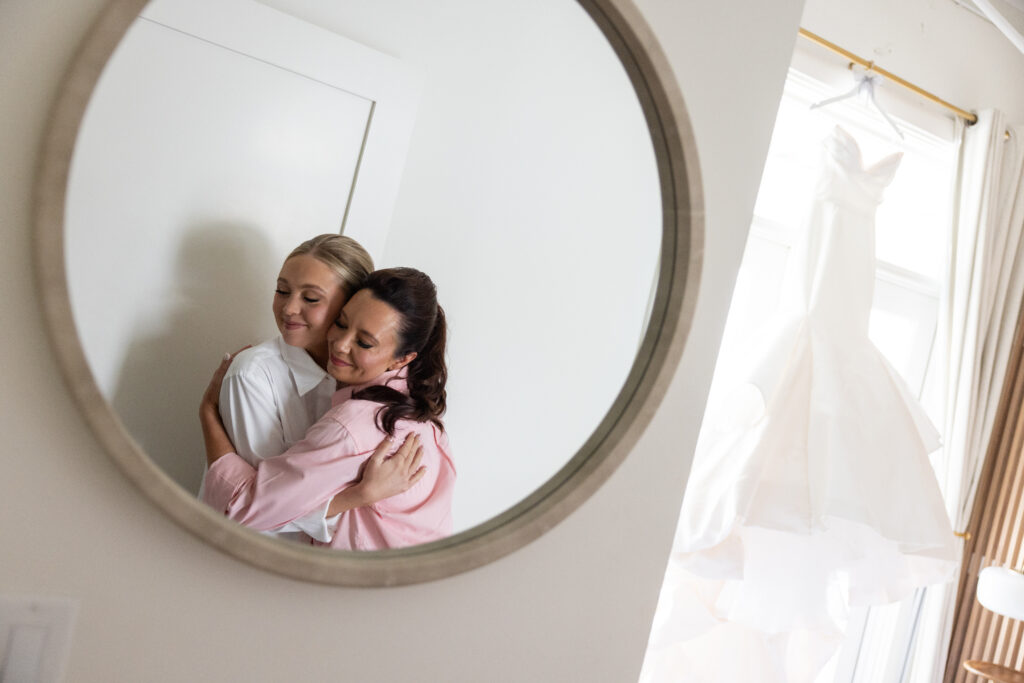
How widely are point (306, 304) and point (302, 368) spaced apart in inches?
2.2

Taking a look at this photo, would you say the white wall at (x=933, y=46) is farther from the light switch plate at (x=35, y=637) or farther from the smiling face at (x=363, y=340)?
the light switch plate at (x=35, y=637)

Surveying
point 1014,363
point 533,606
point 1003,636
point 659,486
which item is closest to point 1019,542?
point 1003,636

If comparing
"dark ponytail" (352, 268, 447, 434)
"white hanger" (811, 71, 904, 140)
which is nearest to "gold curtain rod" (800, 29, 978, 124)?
"white hanger" (811, 71, 904, 140)

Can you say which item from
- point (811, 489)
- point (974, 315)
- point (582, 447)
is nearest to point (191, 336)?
point (582, 447)

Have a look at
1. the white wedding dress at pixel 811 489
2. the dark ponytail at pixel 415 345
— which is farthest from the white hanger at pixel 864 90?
the dark ponytail at pixel 415 345

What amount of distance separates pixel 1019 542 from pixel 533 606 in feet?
5.67

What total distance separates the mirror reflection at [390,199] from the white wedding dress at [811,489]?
2.54 ft

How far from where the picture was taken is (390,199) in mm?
724

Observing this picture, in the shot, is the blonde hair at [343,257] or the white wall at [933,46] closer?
the blonde hair at [343,257]

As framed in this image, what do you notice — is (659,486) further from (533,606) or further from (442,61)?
(442,61)

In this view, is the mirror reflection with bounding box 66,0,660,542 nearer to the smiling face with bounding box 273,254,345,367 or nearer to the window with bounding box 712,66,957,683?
the smiling face with bounding box 273,254,345,367

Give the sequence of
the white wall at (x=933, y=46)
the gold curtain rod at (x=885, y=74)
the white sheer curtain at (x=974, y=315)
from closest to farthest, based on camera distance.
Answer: the gold curtain rod at (x=885, y=74), the white wall at (x=933, y=46), the white sheer curtain at (x=974, y=315)

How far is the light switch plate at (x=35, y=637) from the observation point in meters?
0.66

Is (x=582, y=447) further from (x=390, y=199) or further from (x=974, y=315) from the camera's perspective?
(x=974, y=315)
